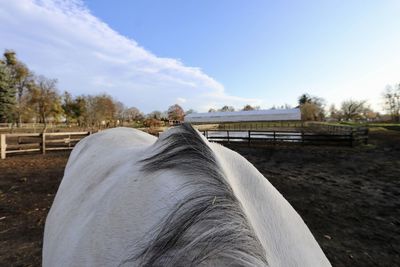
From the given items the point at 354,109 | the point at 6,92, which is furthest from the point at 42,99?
the point at 354,109

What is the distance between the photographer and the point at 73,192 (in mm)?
1622

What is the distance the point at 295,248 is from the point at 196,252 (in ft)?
1.56

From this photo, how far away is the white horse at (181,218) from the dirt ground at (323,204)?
2.29m

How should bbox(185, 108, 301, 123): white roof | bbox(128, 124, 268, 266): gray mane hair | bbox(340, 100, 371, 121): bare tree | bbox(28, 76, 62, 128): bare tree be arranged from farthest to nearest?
bbox(340, 100, 371, 121): bare tree, bbox(185, 108, 301, 123): white roof, bbox(28, 76, 62, 128): bare tree, bbox(128, 124, 268, 266): gray mane hair

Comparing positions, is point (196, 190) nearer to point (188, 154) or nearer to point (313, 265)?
point (188, 154)

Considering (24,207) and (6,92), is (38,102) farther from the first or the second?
(24,207)

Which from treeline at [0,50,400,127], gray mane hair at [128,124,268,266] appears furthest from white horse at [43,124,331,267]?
treeline at [0,50,400,127]

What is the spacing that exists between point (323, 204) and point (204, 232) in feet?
16.2

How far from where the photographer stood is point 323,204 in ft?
16.3

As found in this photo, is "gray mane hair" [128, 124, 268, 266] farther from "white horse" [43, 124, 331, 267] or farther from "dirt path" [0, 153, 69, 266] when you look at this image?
"dirt path" [0, 153, 69, 266]

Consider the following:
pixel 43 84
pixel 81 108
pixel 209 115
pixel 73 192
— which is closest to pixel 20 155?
pixel 73 192

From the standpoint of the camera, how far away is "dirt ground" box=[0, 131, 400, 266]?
10.4 ft

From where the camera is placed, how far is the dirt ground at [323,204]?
3170mm

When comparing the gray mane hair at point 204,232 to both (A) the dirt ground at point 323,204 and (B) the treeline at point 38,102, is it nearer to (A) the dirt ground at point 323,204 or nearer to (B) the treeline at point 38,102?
(A) the dirt ground at point 323,204
